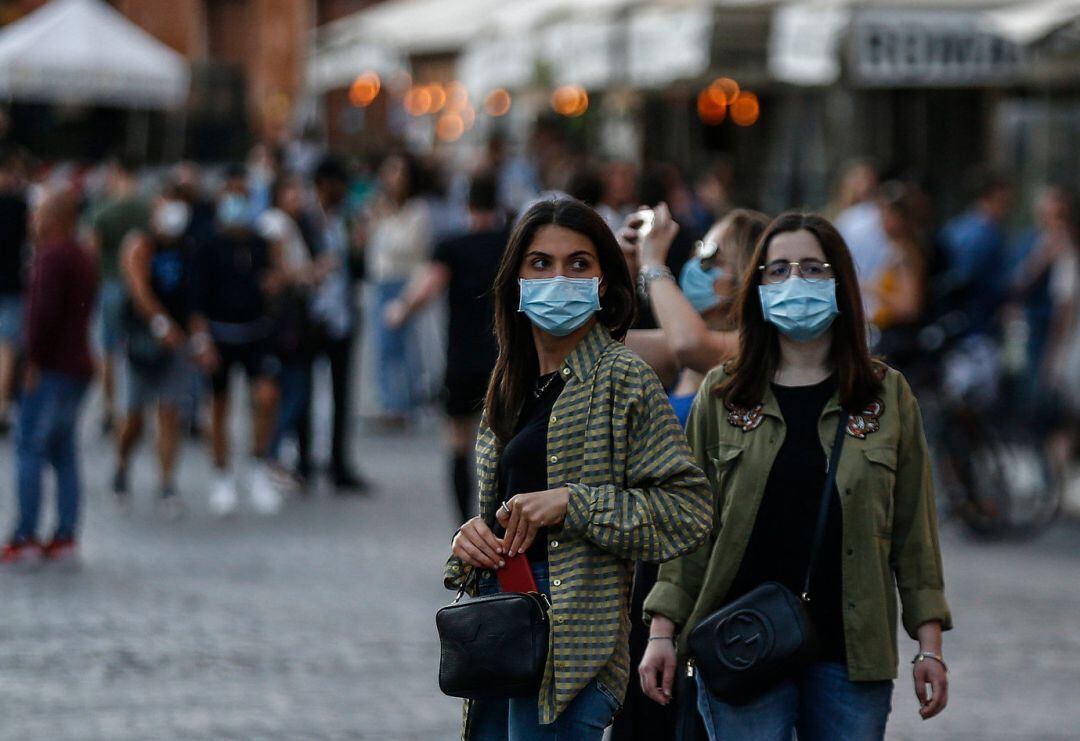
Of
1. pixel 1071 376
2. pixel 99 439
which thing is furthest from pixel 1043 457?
pixel 99 439

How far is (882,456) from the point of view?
15.1 ft

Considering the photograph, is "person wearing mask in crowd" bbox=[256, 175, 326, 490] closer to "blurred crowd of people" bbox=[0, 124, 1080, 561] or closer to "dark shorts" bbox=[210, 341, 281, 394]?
"blurred crowd of people" bbox=[0, 124, 1080, 561]

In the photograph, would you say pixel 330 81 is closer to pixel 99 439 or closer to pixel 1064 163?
pixel 99 439

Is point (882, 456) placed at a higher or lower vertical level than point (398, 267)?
lower

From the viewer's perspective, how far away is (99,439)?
17.3m

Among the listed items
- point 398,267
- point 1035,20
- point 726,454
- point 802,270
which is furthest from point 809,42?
point 726,454

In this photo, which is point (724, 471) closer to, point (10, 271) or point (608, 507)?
point (608, 507)

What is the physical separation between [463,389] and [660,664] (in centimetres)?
544

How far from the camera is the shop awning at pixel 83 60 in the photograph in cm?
2691

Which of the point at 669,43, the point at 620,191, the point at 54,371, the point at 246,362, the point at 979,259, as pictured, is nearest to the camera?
the point at 54,371

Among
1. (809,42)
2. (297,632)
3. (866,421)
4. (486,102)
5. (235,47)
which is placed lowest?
(297,632)

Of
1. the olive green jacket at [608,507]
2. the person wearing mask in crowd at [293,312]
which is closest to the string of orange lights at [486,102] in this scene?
the person wearing mask in crowd at [293,312]

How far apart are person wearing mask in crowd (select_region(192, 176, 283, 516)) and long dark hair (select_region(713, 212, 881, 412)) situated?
8.52 m

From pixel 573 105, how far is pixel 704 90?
3.37 metres
